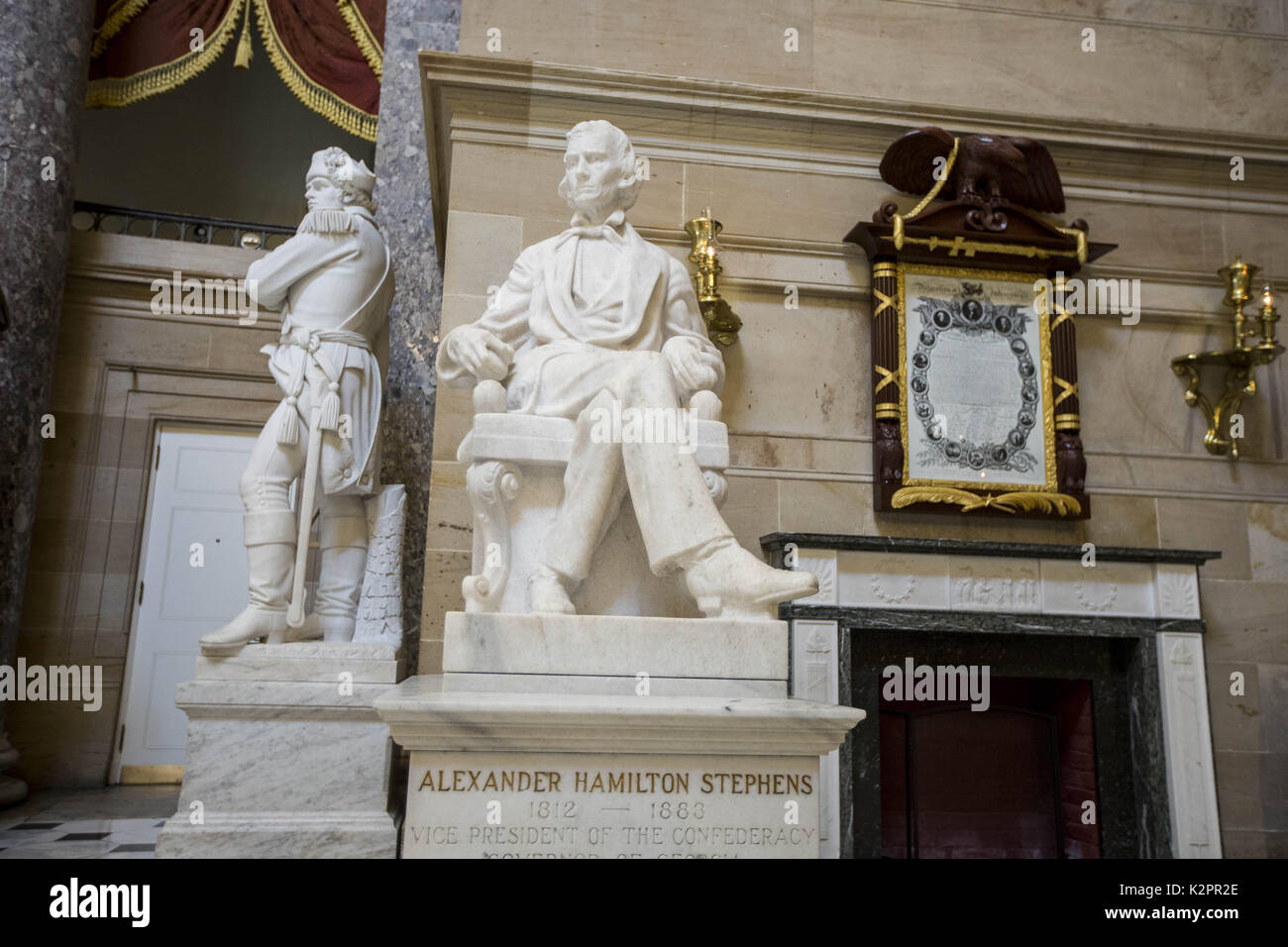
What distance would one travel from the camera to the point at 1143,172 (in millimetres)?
5246

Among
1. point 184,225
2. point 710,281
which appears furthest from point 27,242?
point 710,281

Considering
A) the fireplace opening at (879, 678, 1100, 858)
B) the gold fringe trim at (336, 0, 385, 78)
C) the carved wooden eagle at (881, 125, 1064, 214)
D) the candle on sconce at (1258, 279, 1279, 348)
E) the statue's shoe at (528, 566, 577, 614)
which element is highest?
the gold fringe trim at (336, 0, 385, 78)

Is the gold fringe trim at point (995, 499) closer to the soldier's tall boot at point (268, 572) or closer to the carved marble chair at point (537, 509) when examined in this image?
the carved marble chair at point (537, 509)

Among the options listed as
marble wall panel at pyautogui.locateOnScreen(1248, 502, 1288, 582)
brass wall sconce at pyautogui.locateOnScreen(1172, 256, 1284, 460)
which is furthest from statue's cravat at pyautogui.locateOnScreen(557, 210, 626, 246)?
marble wall panel at pyautogui.locateOnScreen(1248, 502, 1288, 582)

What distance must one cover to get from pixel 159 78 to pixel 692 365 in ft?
18.9

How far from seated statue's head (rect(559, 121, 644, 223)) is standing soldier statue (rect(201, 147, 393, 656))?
1.36m

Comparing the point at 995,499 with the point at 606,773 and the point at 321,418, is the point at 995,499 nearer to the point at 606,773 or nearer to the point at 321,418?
the point at 606,773

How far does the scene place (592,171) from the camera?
3.28 meters

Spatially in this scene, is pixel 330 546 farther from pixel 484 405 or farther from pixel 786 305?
pixel 786 305

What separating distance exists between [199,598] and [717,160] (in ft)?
14.6

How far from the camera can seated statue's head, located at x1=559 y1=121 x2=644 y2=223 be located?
3.26 metres

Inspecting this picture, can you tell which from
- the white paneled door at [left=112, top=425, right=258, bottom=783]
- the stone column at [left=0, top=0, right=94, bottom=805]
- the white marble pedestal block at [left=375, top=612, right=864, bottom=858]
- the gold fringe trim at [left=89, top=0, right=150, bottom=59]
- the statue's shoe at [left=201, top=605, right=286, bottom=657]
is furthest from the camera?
the gold fringe trim at [left=89, top=0, right=150, bottom=59]

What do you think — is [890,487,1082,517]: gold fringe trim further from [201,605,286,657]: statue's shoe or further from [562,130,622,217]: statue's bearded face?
[201,605,286,657]: statue's shoe
